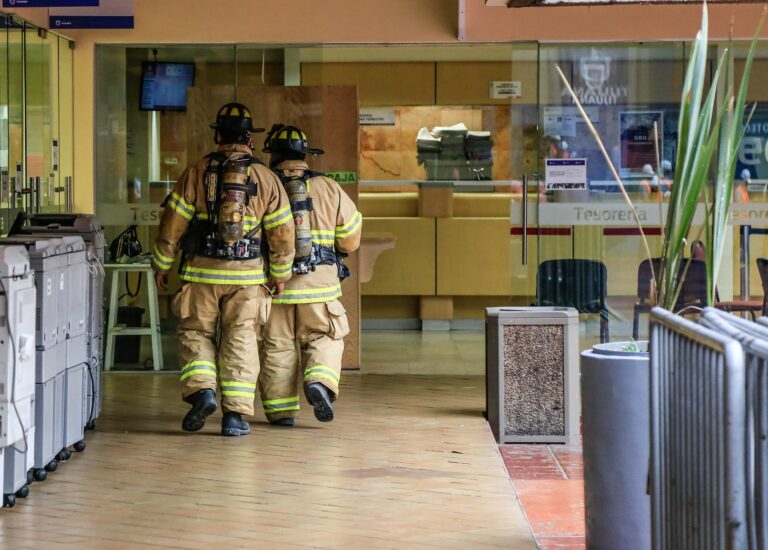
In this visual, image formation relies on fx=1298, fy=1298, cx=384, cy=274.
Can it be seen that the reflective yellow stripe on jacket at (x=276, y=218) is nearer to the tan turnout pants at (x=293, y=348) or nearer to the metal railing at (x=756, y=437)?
the tan turnout pants at (x=293, y=348)

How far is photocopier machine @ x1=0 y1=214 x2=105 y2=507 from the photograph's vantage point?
5410mm

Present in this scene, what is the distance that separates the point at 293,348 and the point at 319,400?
40 centimetres

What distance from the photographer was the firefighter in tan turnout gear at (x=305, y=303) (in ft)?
24.9

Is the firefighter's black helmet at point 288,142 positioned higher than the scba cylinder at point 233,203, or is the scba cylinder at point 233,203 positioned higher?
the firefighter's black helmet at point 288,142

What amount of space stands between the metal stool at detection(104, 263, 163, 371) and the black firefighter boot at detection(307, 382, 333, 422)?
273 centimetres

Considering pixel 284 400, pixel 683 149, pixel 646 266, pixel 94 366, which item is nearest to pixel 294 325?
pixel 284 400

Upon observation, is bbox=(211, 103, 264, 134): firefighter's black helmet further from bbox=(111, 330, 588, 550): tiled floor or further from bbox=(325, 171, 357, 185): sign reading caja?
bbox=(325, 171, 357, 185): sign reading caja

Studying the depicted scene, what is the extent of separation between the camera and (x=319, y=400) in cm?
745

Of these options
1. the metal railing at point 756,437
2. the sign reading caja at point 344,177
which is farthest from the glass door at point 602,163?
the metal railing at point 756,437

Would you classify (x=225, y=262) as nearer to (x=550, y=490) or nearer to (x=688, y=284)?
(x=550, y=490)

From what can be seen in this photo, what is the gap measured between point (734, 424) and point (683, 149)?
164 cm

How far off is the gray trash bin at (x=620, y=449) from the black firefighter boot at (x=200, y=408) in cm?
301

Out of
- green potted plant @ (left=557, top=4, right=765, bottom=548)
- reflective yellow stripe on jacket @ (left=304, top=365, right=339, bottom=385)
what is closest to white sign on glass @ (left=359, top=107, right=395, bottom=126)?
reflective yellow stripe on jacket @ (left=304, top=365, right=339, bottom=385)

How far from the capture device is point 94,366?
732cm
